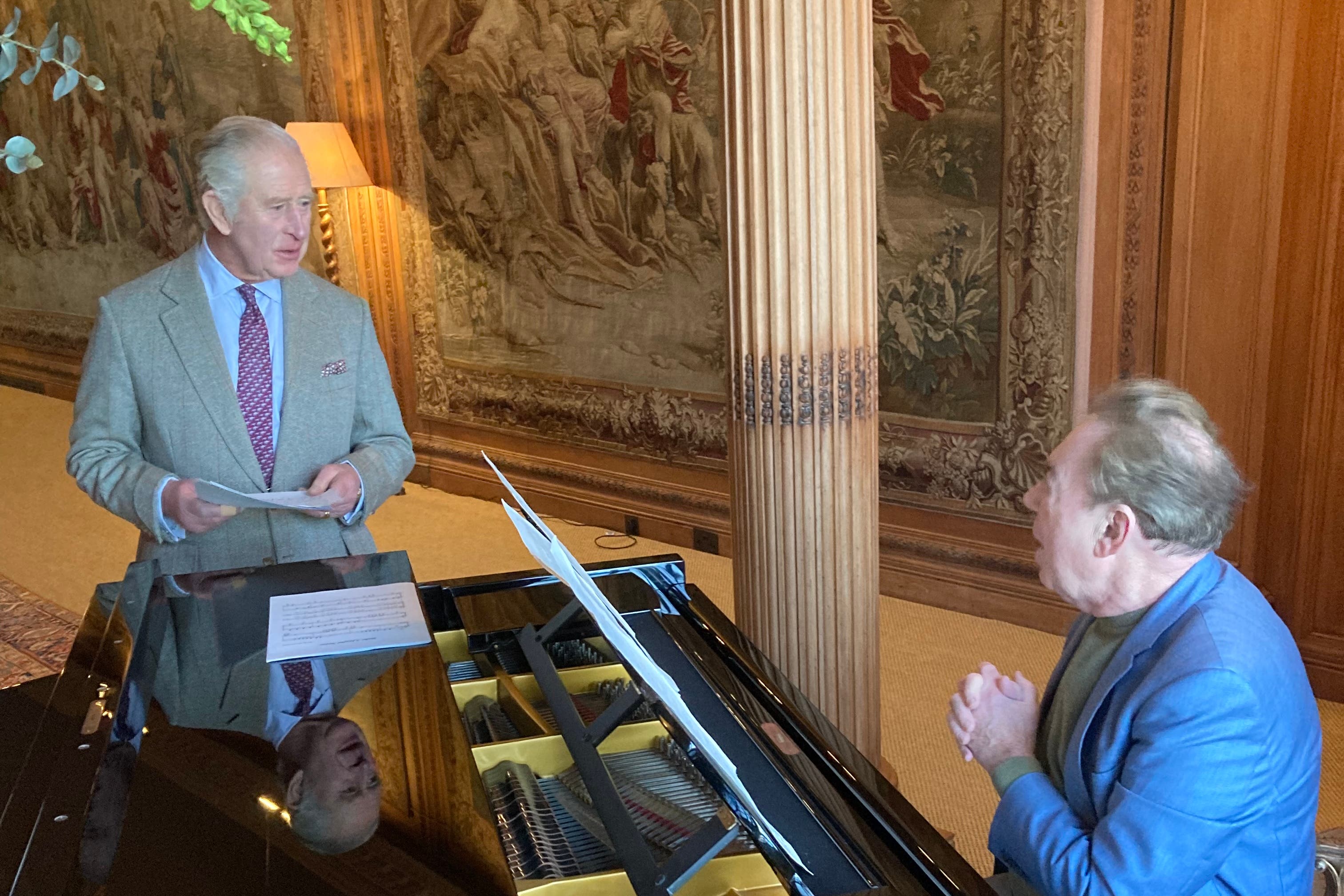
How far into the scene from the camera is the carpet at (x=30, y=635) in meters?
5.38

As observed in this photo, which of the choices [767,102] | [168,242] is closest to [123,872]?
[767,102]

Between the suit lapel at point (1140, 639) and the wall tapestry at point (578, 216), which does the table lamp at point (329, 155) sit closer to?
the wall tapestry at point (578, 216)

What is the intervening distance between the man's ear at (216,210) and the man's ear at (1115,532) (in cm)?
206

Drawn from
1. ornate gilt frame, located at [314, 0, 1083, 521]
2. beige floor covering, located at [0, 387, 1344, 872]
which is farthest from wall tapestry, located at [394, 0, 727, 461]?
beige floor covering, located at [0, 387, 1344, 872]

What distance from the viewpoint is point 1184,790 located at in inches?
68.8

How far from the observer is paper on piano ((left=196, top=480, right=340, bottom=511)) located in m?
2.75

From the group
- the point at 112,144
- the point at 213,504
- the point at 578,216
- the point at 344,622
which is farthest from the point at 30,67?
the point at 112,144

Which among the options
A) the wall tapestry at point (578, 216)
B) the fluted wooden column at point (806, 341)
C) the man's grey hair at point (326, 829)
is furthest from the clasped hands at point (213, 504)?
the wall tapestry at point (578, 216)

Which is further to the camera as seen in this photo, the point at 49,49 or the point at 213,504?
the point at 213,504

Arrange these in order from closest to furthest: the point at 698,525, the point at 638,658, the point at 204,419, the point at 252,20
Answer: the point at 252,20 → the point at 638,658 → the point at 204,419 → the point at 698,525

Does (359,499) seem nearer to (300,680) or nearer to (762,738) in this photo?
(300,680)

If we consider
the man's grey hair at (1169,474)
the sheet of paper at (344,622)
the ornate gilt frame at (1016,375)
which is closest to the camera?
the man's grey hair at (1169,474)

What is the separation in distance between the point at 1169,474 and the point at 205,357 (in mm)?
2172

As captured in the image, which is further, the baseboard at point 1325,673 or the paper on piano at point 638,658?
the baseboard at point 1325,673
